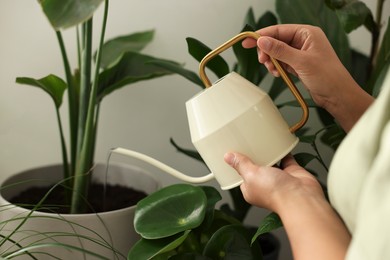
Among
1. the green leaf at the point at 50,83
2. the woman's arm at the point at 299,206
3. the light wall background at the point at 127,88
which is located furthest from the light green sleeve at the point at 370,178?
the light wall background at the point at 127,88

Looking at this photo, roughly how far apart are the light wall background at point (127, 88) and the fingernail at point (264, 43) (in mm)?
379

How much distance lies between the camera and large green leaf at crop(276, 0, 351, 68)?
0.76 meters

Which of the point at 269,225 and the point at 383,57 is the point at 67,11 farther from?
the point at 383,57

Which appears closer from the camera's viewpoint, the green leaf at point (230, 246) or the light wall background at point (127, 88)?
the green leaf at point (230, 246)

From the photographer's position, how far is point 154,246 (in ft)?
1.95

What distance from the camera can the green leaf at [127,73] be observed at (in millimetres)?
768

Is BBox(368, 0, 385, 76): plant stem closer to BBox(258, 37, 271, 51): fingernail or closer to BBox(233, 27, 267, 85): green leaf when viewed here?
BBox(233, 27, 267, 85): green leaf

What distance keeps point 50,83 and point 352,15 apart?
18.1 inches

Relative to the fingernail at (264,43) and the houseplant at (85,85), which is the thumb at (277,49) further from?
the houseplant at (85,85)

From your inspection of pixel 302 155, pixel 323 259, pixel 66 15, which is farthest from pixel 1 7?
pixel 323 259

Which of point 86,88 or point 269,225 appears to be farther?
point 86,88

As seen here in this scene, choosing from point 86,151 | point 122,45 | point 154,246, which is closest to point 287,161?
point 154,246

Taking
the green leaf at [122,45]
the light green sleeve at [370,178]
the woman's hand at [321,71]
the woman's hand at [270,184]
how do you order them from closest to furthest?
the light green sleeve at [370,178] < the woman's hand at [270,184] < the woman's hand at [321,71] < the green leaf at [122,45]

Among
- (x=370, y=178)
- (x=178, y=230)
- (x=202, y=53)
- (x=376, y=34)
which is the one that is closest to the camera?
(x=370, y=178)
